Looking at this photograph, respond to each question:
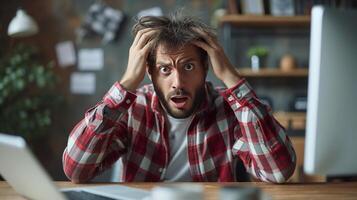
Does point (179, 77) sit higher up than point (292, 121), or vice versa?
point (179, 77)

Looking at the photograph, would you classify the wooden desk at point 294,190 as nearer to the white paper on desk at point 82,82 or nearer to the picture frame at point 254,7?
the picture frame at point 254,7

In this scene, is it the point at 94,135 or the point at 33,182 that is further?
the point at 94,135

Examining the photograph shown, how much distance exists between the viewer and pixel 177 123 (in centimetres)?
160

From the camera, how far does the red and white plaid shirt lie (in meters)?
1.44

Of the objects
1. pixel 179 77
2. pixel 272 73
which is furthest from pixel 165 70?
pixel 272 73

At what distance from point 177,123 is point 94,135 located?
0.30m

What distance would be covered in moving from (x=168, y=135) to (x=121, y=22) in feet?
6.56

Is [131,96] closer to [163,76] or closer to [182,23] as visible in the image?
[163,76]

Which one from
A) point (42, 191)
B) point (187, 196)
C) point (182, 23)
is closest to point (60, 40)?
point (182, 23)

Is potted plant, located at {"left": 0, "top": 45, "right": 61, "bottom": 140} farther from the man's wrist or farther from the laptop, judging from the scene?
the laptop

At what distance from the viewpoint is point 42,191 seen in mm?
1015

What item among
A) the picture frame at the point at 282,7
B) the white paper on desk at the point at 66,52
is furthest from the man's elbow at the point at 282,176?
the white paper on desk at the point at 66,52

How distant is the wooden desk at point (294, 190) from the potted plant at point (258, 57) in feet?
6.46

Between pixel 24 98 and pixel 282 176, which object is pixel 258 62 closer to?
pixel 24 98
